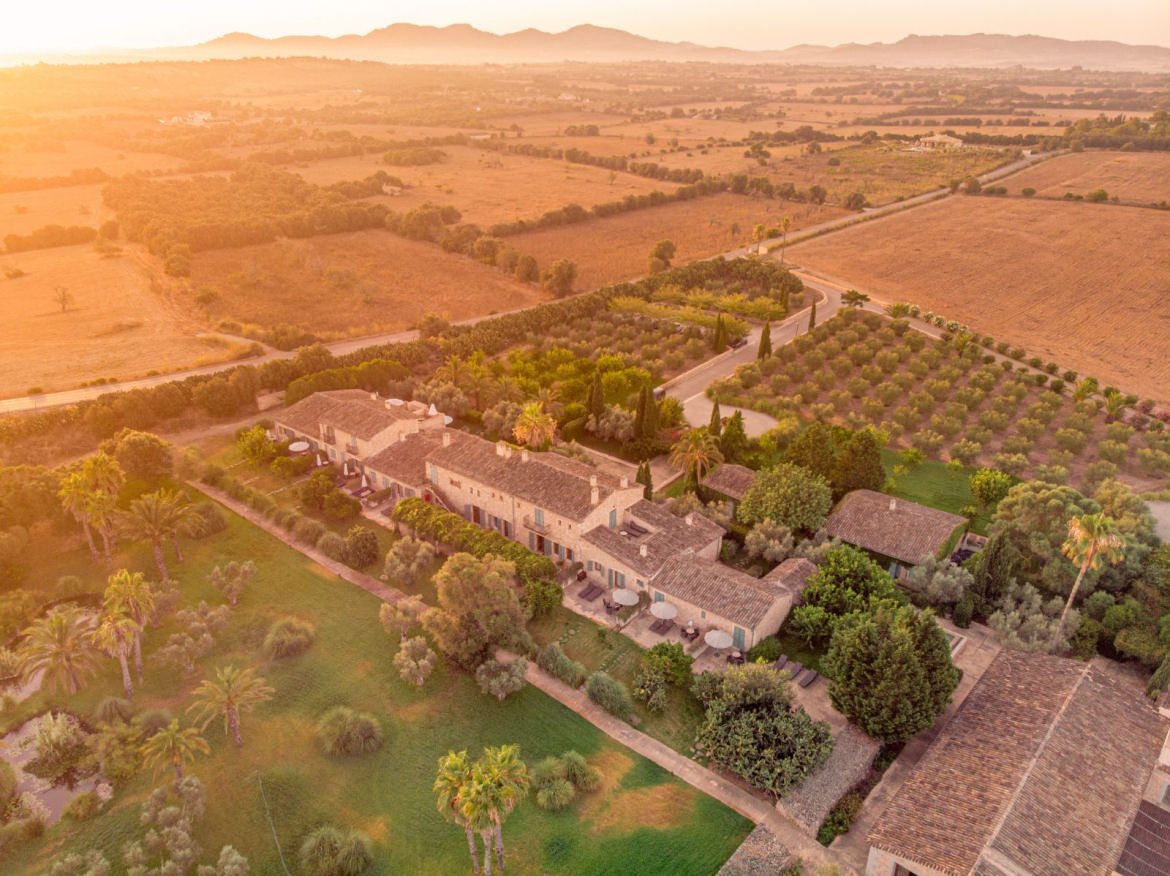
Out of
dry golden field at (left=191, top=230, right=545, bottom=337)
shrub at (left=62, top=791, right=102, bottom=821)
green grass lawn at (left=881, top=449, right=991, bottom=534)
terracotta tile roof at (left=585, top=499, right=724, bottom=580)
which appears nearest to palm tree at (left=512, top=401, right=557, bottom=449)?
terracotta tile roof at (left=585, top=499, right=724, bottom=580)

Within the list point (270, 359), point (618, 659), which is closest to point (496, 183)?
point (270, 359)

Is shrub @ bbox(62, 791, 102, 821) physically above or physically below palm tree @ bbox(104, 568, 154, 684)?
below

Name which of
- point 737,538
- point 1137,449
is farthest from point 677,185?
point 737,538

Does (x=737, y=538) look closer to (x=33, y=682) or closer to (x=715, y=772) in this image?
(x=715, y=772)

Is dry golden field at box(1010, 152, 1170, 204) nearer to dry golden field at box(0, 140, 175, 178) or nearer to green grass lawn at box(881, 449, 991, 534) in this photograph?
green grass lawn at box(881, 449, 991, 534)

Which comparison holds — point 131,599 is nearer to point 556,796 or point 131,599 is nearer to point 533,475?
point 556,796

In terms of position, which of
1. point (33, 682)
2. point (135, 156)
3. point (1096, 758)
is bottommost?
point (33, 682)

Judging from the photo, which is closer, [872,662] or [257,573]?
[872,662]

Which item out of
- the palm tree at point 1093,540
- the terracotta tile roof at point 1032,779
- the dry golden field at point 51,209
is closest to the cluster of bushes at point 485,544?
the terracotta tile roof at point 1032,779
